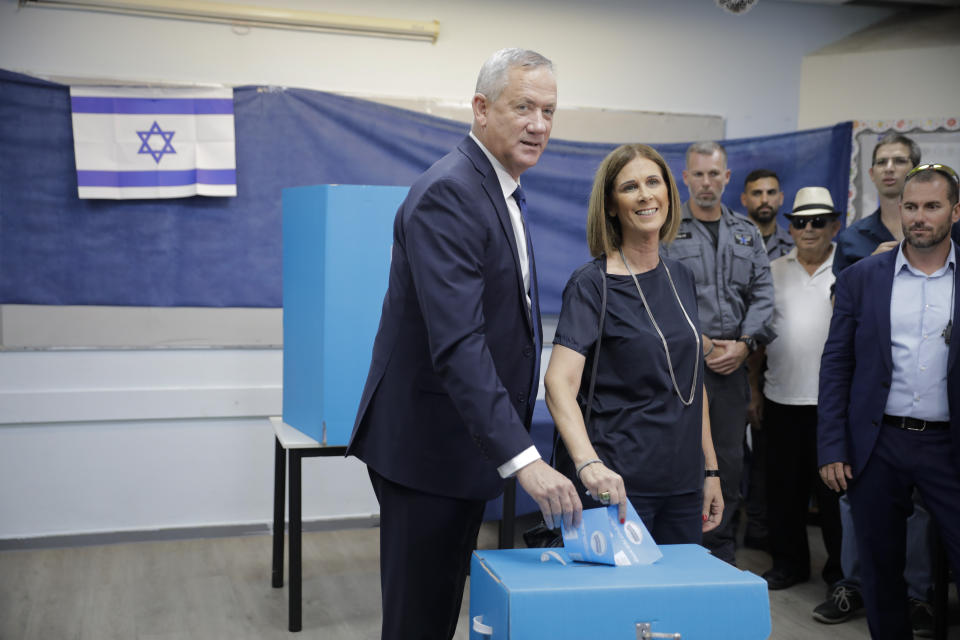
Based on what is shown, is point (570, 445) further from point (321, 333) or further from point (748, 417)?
point (748, 417)

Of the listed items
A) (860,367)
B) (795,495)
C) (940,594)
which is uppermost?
(860,367)

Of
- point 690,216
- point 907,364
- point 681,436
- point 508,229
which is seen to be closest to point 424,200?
point 508,229

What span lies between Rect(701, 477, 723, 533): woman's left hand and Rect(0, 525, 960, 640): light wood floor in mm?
1072

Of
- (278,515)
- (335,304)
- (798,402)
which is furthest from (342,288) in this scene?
(798,402)

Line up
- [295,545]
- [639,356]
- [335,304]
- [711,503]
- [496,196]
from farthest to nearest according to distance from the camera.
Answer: [295,545] < [335,304] < [711,503] < [639,356] < [496,196]

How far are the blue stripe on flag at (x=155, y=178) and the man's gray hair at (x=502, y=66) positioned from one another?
262cm

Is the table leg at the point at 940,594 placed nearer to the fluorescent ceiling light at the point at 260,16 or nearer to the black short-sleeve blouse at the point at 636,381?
the black short-sleeve blouse at the point at 636,381

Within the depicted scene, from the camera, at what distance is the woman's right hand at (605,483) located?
58.1 inches

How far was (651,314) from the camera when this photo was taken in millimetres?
1966

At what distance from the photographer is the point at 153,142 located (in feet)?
12.6

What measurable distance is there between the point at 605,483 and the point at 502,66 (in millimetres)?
743

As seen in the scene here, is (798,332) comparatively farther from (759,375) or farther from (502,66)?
(502,66)

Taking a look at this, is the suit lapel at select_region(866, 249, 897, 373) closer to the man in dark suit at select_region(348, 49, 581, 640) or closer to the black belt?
the black belt

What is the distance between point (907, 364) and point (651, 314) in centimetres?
96
